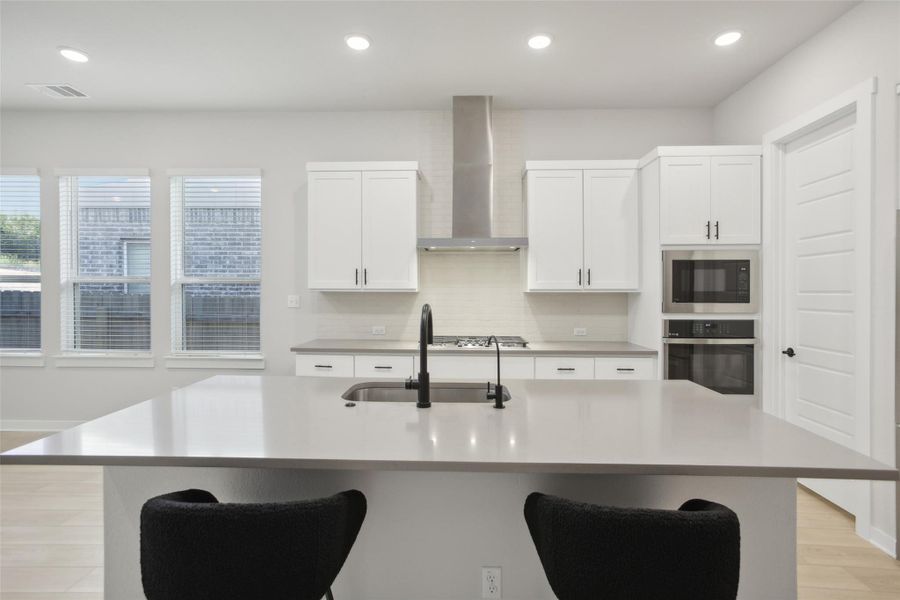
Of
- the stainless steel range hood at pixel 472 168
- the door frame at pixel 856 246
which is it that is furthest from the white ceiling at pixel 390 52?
the door frame at pixel 856 246

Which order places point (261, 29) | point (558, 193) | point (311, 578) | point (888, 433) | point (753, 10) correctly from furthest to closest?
point (558, 193) → point (261, 29) → point (753, 10) → point (888, 433) → point (311, 578)

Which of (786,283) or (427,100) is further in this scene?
(427,100)

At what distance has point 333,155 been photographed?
175 inches

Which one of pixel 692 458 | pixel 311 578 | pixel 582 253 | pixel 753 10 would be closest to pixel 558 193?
pixel 582 253

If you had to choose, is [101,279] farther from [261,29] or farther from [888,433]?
[888,433]

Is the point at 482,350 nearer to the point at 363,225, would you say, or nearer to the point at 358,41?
the point at 363,225

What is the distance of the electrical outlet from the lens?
5.40 feet

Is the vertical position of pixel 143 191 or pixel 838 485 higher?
pixel 143 191

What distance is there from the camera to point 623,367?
12.1 ft

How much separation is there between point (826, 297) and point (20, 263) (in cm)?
661

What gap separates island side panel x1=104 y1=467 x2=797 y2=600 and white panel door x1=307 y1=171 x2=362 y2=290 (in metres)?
2.55

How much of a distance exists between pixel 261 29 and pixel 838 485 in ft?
14.9

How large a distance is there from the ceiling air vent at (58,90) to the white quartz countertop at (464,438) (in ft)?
11.6

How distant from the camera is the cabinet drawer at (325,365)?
3773 mm
